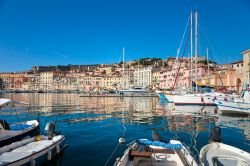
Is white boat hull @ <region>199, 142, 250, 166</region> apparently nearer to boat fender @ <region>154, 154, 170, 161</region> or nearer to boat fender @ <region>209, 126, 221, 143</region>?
boat fender @ <region>209, 126, 221, 143</region>

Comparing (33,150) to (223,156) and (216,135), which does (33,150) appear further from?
(216,135)

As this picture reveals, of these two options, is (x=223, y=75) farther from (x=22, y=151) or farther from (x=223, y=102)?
(x=22, y=151)

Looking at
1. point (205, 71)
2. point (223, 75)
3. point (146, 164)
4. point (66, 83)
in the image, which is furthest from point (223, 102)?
point (66, 83)

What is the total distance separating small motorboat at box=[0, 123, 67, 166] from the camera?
8453 mm

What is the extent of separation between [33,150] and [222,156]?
7611 mm

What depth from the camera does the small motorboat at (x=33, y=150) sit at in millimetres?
8453

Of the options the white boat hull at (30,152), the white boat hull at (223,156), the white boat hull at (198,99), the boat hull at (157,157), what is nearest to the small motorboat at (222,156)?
the white boat hull at (223,156)

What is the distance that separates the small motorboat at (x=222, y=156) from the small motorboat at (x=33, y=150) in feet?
20.2

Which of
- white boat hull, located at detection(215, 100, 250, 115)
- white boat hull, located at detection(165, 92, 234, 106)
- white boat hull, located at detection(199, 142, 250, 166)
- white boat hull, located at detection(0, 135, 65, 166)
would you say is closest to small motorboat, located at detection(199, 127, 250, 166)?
white boat hull, located at detection(199, 142, 250, 166)

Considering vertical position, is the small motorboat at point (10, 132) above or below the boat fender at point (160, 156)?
above

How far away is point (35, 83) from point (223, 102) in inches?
6764

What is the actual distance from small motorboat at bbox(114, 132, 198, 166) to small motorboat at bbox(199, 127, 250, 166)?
65 cm

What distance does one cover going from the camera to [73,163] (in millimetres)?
10008

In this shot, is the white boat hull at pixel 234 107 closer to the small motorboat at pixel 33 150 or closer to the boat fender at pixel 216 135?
the boat fender at pixel 216 135
